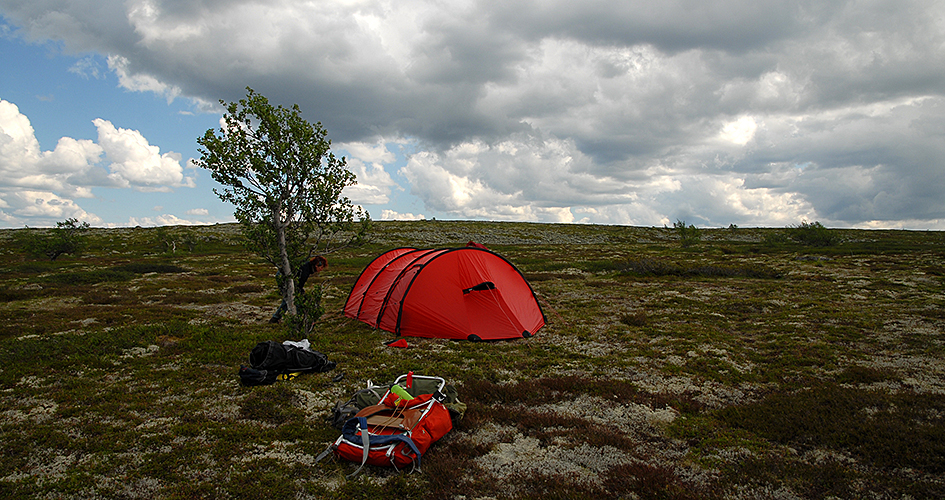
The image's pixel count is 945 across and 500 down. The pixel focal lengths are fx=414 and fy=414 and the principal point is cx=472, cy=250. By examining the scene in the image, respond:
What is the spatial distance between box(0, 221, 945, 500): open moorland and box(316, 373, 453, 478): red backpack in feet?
0.83

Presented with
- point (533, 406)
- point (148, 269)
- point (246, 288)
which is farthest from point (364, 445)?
point (148, 269)

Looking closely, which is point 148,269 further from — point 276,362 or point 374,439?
point 374,439

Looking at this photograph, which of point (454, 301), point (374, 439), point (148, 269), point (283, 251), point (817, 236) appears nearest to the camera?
point (374, 439)

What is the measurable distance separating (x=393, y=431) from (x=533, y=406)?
3.54m

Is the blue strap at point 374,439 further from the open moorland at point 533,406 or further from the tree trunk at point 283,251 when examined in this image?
the tree trunk at point 283,251

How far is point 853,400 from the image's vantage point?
8.89 m

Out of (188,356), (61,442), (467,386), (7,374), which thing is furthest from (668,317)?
(7,374)

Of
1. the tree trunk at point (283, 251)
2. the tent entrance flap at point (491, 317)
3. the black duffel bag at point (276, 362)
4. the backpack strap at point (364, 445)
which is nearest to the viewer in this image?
the backpack strap at point (364, 445)

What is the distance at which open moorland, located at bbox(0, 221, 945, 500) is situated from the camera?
639 cm

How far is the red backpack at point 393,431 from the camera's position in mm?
6836

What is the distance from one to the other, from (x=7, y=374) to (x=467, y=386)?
11870mm

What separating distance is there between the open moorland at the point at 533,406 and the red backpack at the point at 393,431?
25cm

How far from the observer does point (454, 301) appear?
15.5m

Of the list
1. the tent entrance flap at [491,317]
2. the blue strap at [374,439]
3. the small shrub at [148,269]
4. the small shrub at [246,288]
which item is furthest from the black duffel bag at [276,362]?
the small shrub at [148,269]
